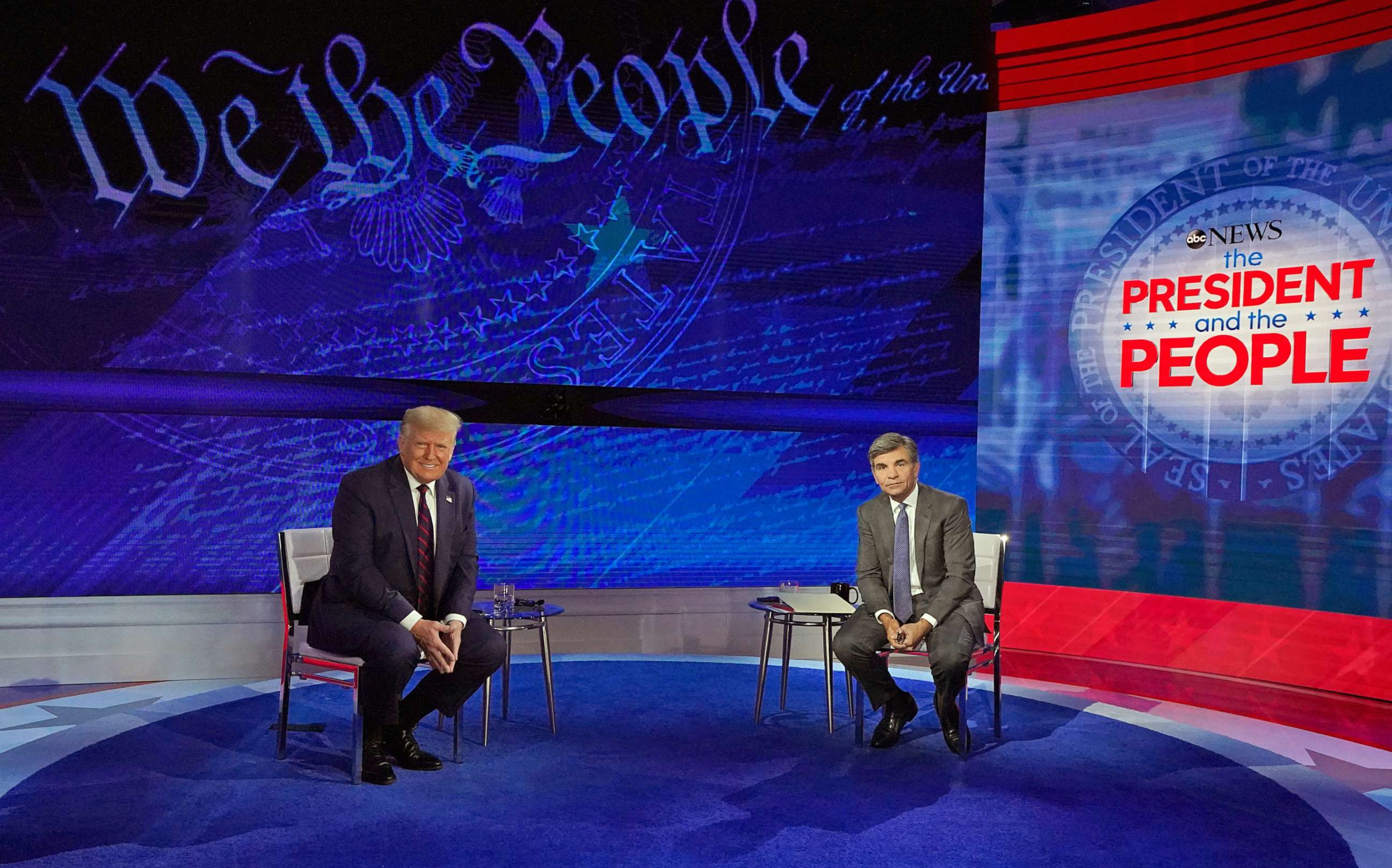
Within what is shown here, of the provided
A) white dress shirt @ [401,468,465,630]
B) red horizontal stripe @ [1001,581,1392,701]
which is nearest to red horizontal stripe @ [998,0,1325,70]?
red horizontal stripe @ [1001,581,1392,701]

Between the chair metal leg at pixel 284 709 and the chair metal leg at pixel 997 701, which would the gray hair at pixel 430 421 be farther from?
the chair metal leg at pixel 997 701

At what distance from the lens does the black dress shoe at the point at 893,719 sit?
3883mm

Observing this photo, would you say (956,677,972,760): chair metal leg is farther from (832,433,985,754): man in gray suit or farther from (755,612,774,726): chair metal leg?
(755,612,774,726): chair metal leg

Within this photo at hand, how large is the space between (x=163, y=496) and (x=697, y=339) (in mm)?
2695

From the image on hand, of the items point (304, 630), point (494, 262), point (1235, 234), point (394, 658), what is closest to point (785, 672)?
point (394, 658)

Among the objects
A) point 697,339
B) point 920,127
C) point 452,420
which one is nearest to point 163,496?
point 452,420

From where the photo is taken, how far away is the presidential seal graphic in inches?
192

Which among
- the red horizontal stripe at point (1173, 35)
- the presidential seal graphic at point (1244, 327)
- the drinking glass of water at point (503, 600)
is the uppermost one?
the red horizontal stripe at point (1173, 35)

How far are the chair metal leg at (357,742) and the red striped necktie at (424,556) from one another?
1.12 ft

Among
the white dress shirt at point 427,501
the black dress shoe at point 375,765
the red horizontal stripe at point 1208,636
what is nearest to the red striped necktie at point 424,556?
the white dress shirt at point 427,501

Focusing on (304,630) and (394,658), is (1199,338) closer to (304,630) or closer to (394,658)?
(394,658)

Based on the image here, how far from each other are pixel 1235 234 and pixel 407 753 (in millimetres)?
4426

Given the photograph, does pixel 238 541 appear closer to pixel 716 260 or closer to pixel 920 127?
pixel 716 260

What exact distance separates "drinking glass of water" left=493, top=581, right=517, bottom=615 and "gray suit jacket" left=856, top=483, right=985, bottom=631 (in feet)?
4.29
